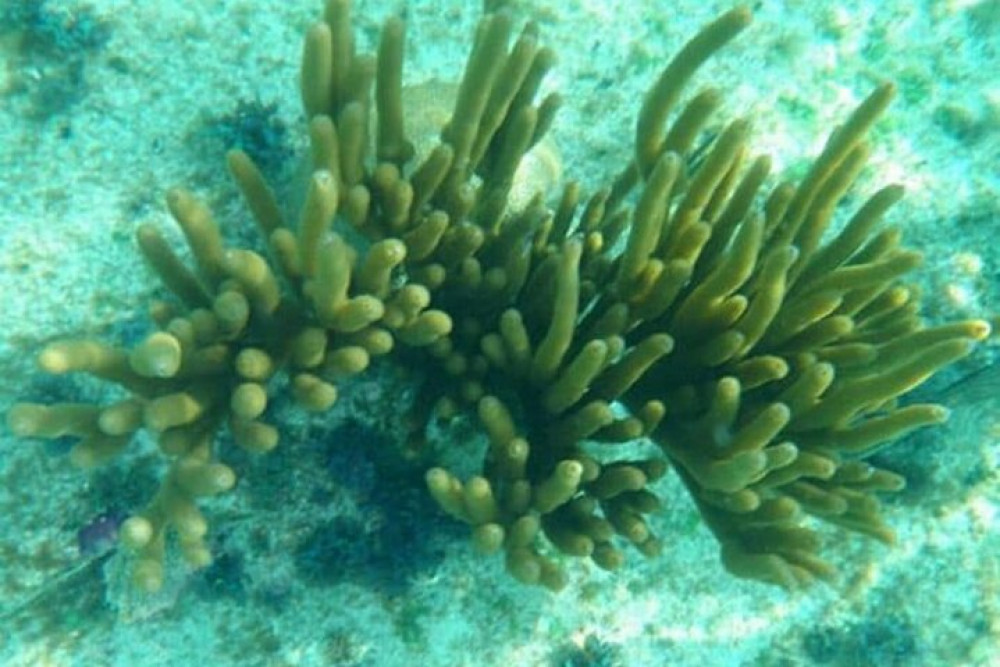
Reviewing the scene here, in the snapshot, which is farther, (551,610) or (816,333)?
(551,610)

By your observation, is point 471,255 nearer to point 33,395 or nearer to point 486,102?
point 486,102

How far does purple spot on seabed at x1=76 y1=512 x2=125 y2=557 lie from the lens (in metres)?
3.39

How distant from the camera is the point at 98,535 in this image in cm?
339

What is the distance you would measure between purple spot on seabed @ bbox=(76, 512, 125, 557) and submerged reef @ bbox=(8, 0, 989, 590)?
0.25 meters

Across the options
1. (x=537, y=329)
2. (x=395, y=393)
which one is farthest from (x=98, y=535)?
(x=537, y=329)

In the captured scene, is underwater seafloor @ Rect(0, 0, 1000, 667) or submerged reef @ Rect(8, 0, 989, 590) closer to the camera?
submerged reef @ Rect(8, 0, 989, 590)

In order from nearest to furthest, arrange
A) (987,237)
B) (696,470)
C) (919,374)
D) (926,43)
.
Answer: (919,374) → (696,470) → (987,237) → (926,43)

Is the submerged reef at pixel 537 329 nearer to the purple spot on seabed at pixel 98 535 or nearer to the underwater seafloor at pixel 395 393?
the purple spot on seabed at pixel 98 535

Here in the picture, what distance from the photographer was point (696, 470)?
3.07 m

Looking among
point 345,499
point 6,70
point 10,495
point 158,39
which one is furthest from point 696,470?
point 6,70

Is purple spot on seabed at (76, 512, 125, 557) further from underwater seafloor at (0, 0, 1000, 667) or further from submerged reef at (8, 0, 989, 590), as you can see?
submerged reef at (8, 0, 989, 590)

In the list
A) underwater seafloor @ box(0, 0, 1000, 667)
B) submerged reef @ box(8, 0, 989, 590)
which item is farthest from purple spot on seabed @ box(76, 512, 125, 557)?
submerged reef @ box(8, 0, 989, 590)

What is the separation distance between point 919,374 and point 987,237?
2.35m

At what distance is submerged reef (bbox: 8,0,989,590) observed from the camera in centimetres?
284
